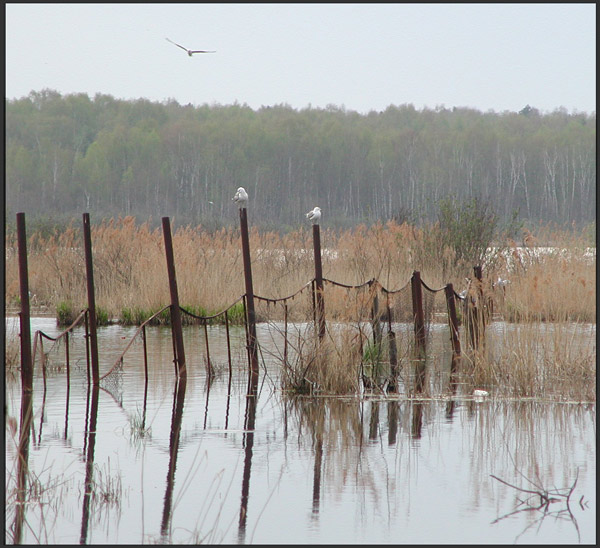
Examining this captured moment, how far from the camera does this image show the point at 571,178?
243 feet

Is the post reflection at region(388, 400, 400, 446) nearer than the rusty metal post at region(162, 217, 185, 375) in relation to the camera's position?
Yes

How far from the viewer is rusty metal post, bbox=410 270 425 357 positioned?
9.42 m

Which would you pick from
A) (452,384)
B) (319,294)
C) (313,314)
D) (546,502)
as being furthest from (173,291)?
(546,502)

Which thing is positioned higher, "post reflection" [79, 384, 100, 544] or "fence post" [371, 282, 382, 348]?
"fence post" [371, 282, 382, 348]

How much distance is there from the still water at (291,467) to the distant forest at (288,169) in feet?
185

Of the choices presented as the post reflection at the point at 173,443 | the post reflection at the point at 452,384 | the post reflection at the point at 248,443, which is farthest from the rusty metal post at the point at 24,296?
the post reflection at the point at 452,384

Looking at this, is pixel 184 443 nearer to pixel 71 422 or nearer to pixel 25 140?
pixel 71 422

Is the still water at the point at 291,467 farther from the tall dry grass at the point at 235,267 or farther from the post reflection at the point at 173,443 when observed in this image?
the tall dry grass at the point at 235,267

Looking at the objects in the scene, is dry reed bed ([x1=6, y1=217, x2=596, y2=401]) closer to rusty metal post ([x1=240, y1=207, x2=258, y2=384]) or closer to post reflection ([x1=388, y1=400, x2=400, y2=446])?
rusty metal post ([x1=240, y1=207, x2=258, y2=384])

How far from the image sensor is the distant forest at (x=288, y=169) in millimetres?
70125

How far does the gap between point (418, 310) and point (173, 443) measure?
3629 mm

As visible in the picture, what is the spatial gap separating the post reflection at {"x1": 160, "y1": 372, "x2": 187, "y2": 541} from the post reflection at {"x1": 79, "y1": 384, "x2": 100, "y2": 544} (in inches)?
14.6

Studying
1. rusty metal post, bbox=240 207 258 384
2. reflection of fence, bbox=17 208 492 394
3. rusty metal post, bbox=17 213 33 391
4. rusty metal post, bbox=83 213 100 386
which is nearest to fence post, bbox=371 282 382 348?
reflection of fence, bbox=17 208 492 394

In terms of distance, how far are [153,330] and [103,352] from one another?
269 cm
